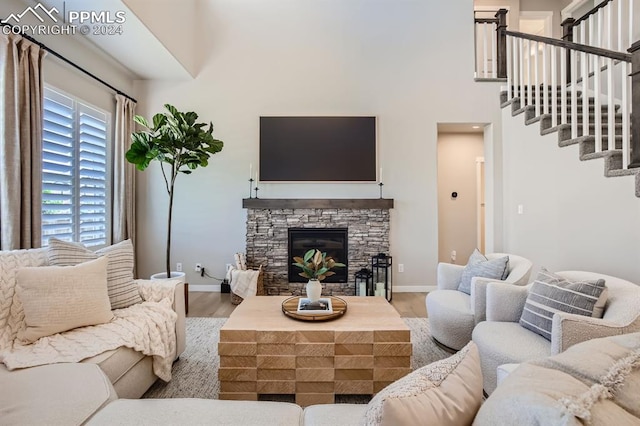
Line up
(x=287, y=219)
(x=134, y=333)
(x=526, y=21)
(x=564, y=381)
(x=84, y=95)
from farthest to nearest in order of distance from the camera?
(x=526, y=21) < (x=287, y=219) < (x=84, y=95) < (x=134, y=333) < (x=564, y=381)

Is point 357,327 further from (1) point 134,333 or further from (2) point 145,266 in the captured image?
(2) point 145,266

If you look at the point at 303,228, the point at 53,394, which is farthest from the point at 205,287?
the point at 53,394

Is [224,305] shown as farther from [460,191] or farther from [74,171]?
[460,191]

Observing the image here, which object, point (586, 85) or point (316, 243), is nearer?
point (586, 85)

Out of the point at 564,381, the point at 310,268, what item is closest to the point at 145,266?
the point at 310,268

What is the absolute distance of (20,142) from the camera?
252 cm

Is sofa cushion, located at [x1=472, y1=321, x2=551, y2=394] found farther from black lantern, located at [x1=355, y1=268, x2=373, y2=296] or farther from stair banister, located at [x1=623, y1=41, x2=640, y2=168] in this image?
black lantern, located at [x1=355, y1=268, x2=373, y2=296]

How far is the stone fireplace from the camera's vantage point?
4.16m

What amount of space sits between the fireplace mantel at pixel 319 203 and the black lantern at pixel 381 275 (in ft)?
2.21

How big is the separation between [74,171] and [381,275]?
3.73 meters

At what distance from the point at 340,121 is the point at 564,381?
154 inches

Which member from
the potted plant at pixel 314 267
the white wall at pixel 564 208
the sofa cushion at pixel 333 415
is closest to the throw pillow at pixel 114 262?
the potted plant at pixel 314 267

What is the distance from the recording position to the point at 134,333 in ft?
5.81

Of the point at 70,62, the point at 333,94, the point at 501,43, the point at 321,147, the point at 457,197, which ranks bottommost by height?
the point at 457,197
